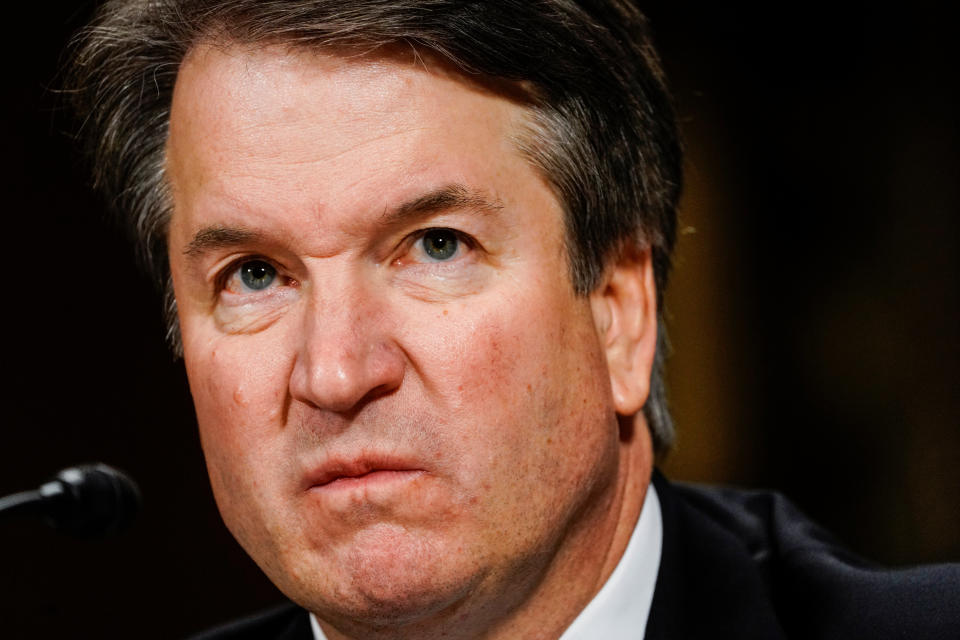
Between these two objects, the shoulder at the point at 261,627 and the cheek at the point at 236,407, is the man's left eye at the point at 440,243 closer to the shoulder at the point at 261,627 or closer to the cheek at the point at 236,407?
the cheek at the point at 236,407

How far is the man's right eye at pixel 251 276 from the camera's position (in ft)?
6.16

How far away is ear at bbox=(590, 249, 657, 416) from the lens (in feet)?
6.51

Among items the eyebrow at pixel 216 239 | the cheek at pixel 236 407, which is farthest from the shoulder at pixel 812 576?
the eyebrow at pixel 216 239

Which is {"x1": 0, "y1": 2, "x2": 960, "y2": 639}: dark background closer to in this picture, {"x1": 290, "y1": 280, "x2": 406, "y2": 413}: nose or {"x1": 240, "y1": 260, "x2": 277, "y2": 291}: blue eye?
{"x1": 240, "y1": 260, "x2": 277, "y2": 291}: blue eye

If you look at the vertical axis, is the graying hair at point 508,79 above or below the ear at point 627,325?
above

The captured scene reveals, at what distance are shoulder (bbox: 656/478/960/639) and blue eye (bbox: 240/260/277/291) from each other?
2.59 ft

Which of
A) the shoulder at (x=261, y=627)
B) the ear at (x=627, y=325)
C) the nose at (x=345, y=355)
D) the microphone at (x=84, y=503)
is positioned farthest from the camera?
the shoulder at (x=261, y=627)

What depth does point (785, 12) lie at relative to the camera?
15.3ft

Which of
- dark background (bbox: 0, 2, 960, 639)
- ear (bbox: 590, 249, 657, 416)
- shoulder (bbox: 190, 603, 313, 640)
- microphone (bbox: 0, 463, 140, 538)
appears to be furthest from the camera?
dark background (bbox: 0, 2, 960, 639)

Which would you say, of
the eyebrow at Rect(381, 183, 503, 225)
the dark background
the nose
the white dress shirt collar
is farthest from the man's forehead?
the dark background

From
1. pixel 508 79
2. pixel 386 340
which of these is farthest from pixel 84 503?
pixel 508 79

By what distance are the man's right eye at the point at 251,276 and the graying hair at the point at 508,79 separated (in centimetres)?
22

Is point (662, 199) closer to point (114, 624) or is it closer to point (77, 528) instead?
point (77, 528)

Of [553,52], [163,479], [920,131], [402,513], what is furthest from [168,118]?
[920,131]
